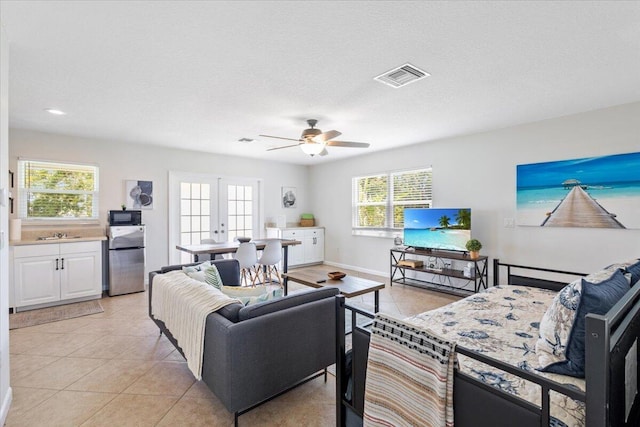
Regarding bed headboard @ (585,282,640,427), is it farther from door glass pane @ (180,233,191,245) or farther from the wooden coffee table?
door glass pane @ (180,233,191,245)

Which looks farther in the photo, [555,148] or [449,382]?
[555,148]

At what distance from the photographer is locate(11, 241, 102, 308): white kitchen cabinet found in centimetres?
396

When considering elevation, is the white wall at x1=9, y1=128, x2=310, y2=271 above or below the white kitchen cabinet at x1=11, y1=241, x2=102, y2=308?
above

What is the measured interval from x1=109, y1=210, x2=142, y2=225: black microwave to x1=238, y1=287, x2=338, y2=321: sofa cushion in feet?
13.0

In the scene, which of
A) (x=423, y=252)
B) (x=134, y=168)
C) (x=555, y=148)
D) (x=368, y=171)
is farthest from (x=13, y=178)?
(x=555, y=148)

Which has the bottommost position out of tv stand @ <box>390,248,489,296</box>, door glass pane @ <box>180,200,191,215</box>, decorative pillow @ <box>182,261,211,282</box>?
tv stand @ <box>390,248,489,296</box>

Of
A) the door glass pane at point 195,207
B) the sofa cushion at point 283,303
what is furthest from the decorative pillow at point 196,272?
the door glass pane at point 195,207

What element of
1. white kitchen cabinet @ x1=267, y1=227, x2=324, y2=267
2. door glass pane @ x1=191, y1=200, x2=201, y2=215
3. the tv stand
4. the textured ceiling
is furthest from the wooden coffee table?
door glass pane @ x1=191, y1=200, x2=201, y2=215

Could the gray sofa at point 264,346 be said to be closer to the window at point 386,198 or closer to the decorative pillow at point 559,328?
the decorative pillow at point 559,328

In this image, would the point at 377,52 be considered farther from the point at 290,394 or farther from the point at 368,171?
the point at 368,171

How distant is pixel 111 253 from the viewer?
15.4ft

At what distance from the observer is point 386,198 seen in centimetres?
604

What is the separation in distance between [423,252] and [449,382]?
396 cm

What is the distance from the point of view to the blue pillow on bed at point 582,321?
136 centimetres
